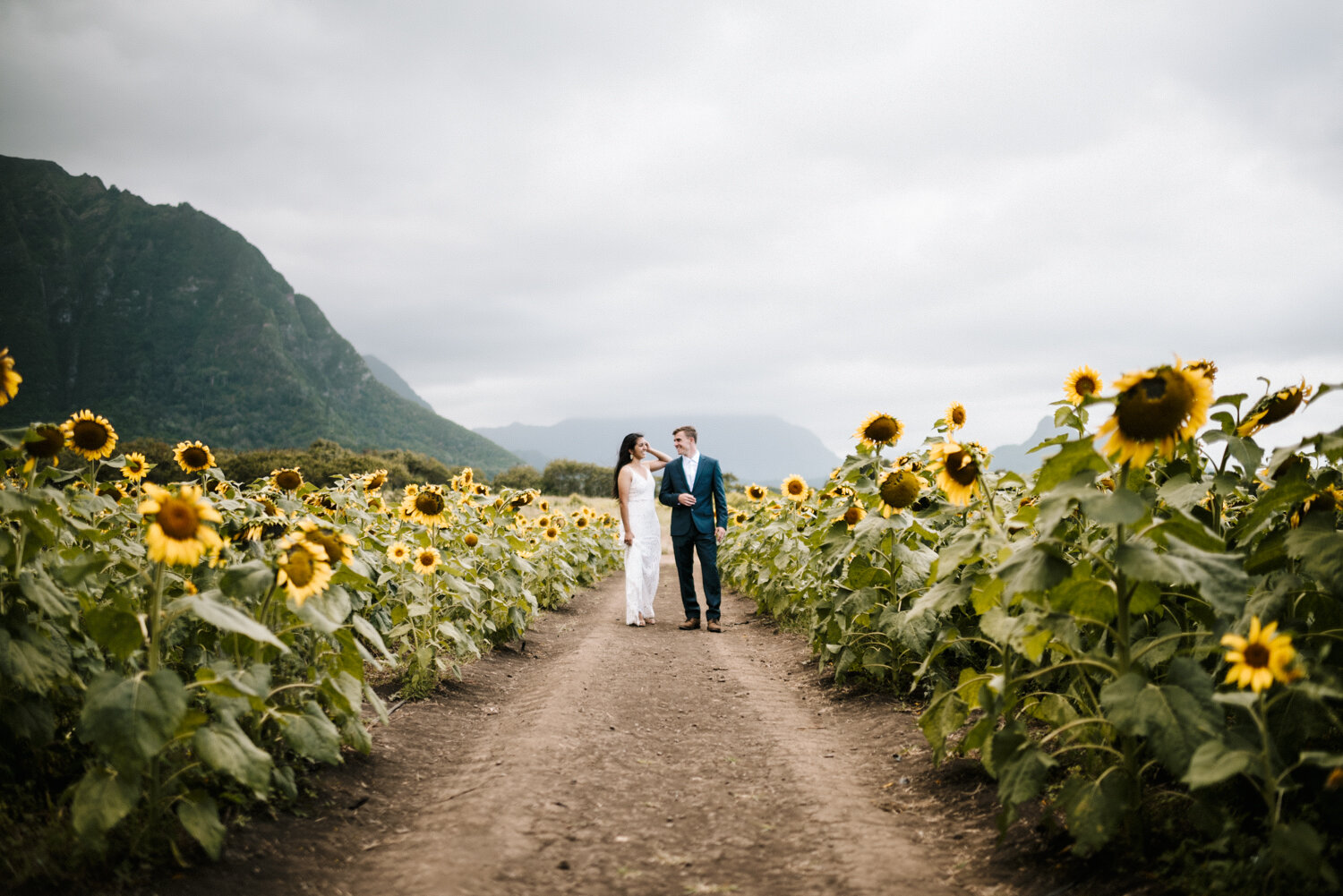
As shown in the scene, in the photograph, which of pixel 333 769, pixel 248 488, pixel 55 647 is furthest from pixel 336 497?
pixel 55 647

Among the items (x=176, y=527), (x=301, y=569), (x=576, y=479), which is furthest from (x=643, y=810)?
(x=576, y=479)

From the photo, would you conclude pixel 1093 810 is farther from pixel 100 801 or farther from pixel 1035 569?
pixel 100 801

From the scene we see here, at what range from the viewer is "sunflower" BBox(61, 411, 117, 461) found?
3914mm

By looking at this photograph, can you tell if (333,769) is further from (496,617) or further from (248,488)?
(496,617)

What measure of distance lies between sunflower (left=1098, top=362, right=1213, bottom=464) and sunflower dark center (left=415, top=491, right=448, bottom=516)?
5.58m

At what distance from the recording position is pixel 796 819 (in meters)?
3.53

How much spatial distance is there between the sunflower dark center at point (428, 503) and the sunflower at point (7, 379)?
3697 millimetres

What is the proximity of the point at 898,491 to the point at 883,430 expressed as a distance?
3.21 ft

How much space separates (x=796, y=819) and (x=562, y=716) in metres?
2.23

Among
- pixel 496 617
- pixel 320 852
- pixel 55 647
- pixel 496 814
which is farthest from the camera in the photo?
pixel 496 617

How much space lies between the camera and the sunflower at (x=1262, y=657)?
6.89 feet

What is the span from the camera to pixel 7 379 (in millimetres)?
2967

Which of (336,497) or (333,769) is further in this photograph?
(336,497)

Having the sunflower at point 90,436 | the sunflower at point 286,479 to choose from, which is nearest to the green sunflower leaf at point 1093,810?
the sunflower at point 90,436
